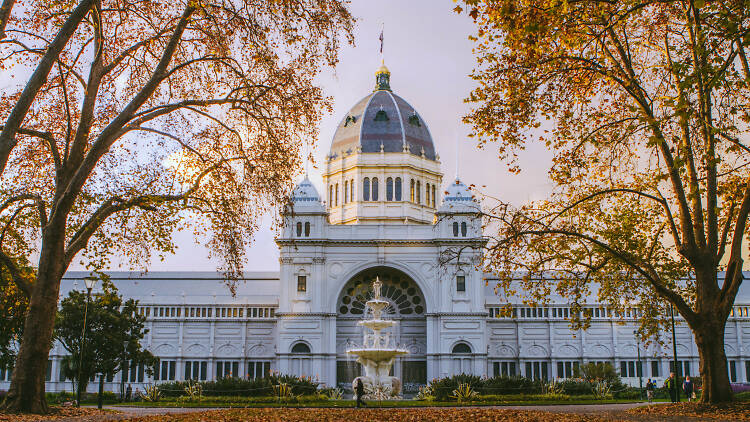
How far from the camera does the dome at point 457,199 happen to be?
217 feet

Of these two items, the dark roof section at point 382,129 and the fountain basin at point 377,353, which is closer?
the fountain basin at point 377,353

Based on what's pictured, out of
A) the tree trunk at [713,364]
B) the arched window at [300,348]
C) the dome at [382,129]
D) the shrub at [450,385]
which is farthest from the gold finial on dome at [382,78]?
the tree trunk at [713,364]

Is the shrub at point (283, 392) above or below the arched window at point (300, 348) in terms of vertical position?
below

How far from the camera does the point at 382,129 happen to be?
74625 millimetres

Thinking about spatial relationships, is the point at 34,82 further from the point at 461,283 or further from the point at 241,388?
the point at 461,283

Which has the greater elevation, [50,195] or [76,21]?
[76,21]

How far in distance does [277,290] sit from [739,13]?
60202mm

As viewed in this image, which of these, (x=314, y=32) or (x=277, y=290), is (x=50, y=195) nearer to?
(x=314, y=32)

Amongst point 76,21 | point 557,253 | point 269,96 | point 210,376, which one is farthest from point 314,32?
point 210,376

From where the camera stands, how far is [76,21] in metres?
19.7

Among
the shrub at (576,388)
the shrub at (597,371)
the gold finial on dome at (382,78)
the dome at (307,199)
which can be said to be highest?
the gold finial on dome at (382,78)

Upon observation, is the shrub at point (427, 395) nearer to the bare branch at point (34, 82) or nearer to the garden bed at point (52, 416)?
the garden bed at point (52, 416)

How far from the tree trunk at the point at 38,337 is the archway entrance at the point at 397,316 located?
144 ft

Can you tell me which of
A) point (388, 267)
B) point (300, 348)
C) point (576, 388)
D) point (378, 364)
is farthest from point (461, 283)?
point (378, 364)
